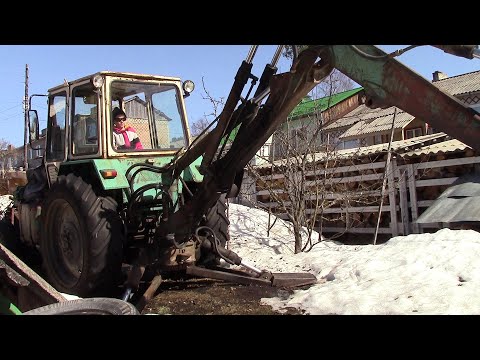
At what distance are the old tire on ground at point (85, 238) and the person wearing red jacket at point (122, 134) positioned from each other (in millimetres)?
666

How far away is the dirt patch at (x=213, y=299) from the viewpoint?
16.3 ft

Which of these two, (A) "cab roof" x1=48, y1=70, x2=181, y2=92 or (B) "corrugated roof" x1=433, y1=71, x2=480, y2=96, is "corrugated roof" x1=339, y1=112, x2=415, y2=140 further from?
(A) "cab roof" x1=48, y1=70, x2=181, y2=92

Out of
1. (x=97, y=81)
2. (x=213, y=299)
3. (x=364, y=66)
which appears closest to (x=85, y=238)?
(x=213, y=299)

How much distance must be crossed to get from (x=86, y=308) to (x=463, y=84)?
25157mm

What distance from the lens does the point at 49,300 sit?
10.8ft

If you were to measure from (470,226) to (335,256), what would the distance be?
304cm

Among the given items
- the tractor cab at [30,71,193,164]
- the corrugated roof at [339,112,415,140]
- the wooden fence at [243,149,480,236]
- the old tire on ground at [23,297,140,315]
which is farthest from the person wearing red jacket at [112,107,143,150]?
the corrugated roof at [339,112,415,140]

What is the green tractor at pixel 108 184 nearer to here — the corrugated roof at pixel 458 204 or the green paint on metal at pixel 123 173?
the green paint on metal at pixel 123 173

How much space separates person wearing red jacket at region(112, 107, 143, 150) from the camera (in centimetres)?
592

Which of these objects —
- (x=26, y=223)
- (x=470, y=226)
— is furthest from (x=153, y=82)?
(x=470, y=226)

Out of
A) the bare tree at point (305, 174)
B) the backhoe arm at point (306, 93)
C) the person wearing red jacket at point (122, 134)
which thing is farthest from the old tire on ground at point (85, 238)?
the bare tree at point (305, 174)

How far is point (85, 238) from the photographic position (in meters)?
5.39

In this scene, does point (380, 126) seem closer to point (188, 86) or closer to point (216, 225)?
point (188, 86)

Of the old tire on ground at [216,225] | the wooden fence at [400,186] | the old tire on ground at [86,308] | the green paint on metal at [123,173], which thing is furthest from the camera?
the wooden fence at [400,186]
